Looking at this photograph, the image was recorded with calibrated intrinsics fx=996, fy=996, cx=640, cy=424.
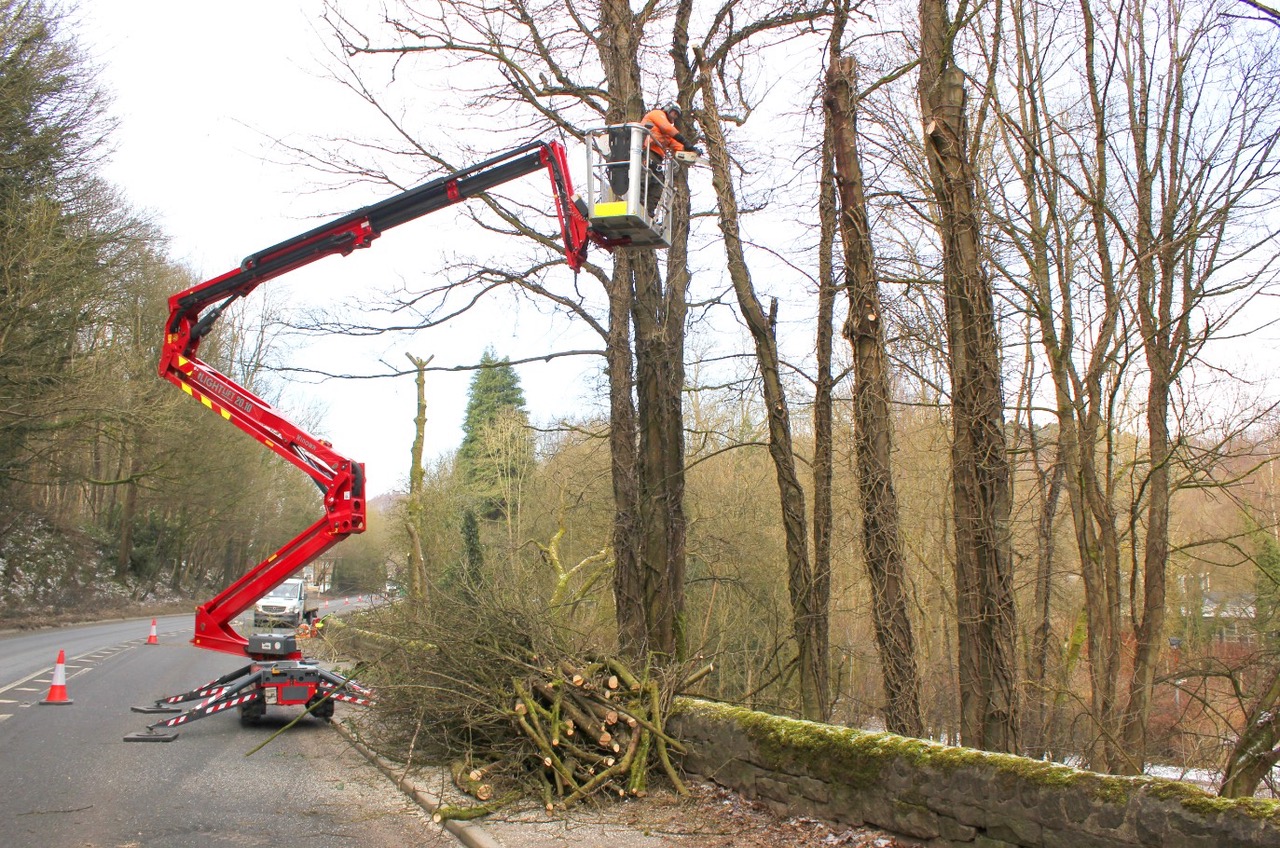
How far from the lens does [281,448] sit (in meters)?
11.2

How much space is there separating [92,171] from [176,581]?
29.3 meters

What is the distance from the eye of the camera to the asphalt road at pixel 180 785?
6.92 meters

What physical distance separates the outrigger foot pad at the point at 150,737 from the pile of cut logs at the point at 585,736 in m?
4.11

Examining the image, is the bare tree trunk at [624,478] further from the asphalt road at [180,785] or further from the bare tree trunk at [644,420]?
the asphalt road at [180,785]

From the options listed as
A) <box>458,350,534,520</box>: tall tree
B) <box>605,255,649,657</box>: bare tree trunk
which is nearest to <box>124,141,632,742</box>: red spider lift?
<box>605,255,649,657</box>: bare tree trunk

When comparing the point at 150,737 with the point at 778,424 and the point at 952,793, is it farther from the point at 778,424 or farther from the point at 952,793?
the point at 952,793

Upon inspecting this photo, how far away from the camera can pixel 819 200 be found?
11.3m

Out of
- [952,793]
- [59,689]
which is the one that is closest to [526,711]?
[952,793]

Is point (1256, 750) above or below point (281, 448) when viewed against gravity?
below

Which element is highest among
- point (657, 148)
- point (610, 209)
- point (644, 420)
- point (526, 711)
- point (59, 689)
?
point (657, 148)

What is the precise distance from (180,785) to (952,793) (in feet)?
20.9

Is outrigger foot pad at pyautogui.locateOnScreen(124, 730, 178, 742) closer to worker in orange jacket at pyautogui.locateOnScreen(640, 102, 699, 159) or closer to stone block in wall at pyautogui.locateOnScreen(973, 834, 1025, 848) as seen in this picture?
worker in orange jacket at pyautogui.locateOnScreen(640, 102, 699, 159)

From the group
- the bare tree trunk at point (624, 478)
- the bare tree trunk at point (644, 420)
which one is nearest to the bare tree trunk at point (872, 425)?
the bare tree trunk at point (624, 478)

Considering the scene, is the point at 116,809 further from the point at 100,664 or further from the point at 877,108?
the point at 100,664
